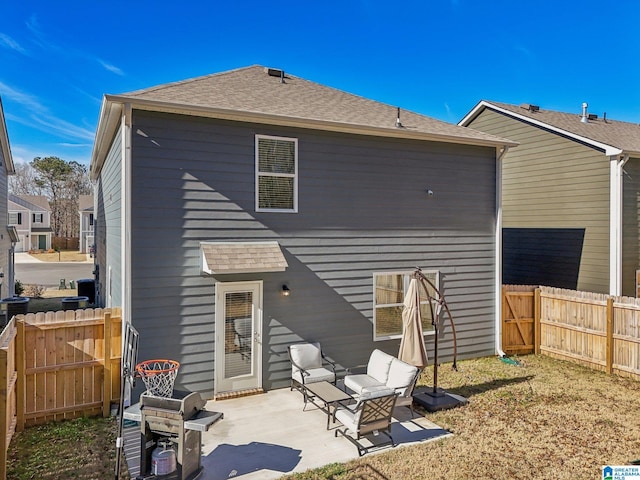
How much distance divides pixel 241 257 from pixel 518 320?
758 centimetres

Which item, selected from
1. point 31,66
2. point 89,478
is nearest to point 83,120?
point 31,66

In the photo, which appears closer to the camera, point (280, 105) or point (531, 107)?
point (280, 105)

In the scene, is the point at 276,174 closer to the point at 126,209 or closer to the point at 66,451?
the point at 126,209

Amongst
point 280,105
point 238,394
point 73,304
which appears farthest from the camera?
point 73,304

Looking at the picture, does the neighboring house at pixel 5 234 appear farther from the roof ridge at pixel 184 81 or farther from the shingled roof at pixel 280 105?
the roof ridge at pixel 184 81

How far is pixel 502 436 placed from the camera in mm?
6238

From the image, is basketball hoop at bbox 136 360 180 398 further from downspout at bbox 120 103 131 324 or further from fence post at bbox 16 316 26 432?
fence post at bbox 16 316 26 432

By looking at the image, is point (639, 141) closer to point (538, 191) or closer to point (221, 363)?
point (538, 191)

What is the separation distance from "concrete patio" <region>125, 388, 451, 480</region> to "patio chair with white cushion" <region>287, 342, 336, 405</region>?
44 centimetres

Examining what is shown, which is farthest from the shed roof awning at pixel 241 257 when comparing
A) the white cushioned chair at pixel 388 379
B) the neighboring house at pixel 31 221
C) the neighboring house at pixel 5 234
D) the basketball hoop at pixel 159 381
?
the neighboring house at pixel 31 221

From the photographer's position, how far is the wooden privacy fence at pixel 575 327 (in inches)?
352

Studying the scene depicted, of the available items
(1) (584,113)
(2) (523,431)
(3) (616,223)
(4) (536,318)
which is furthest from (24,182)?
(2) (523,431)

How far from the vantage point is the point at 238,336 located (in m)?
7.87

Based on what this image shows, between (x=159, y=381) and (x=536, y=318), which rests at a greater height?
(x=159, y=381)
